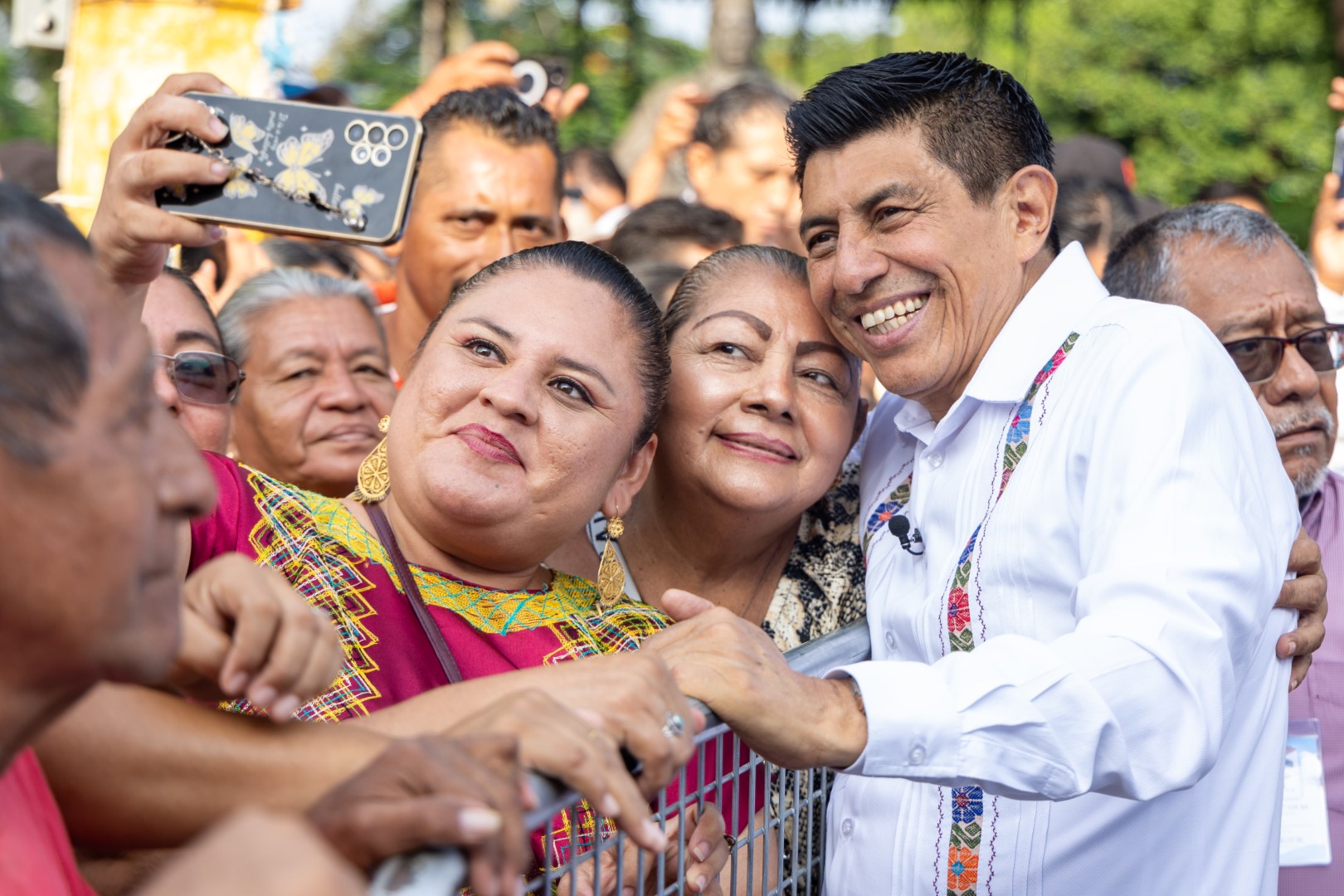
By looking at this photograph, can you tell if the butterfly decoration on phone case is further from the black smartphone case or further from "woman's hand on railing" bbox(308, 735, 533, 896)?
"woman's hand on railing" bbox(308, 735, 533, 896)

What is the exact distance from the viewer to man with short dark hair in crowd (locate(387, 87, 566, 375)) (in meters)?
4.93

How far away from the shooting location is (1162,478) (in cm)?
229

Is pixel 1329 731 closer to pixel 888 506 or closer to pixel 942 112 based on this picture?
pixel 888 506

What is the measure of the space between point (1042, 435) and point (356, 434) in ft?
7.54

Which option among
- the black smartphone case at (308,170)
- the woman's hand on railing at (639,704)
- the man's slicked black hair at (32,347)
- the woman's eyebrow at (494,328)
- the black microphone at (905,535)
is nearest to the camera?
the man's slicked black hair at (32,347)

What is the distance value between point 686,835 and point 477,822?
3.42 feet

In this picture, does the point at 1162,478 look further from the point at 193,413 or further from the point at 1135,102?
the point at 1135,102

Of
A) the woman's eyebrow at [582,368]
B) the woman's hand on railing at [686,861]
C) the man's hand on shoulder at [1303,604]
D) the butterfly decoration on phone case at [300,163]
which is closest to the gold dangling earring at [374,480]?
the woman's eyebrow at [582,368]

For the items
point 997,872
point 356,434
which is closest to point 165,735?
point 997,872

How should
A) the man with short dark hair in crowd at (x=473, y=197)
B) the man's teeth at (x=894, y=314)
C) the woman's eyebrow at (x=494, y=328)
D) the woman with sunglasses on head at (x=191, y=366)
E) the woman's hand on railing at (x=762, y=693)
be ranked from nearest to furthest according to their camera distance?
the woman's hand on railing at (x=762, y=693)
the woman's eyebrow at (x=494, y=328)
the man's teeth at (x=894, y=314)
the woman with sunglasses on head at (x=191, y=366)
the man with short dark hair in crowd at (x=473, y=197)

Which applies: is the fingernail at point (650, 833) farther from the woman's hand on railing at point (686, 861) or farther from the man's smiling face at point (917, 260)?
the man's smiling face at point (917, 260)

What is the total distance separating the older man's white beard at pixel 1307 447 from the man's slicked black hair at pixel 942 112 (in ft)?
3.62

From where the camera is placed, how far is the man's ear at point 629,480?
303cm

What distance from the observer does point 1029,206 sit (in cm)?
303
